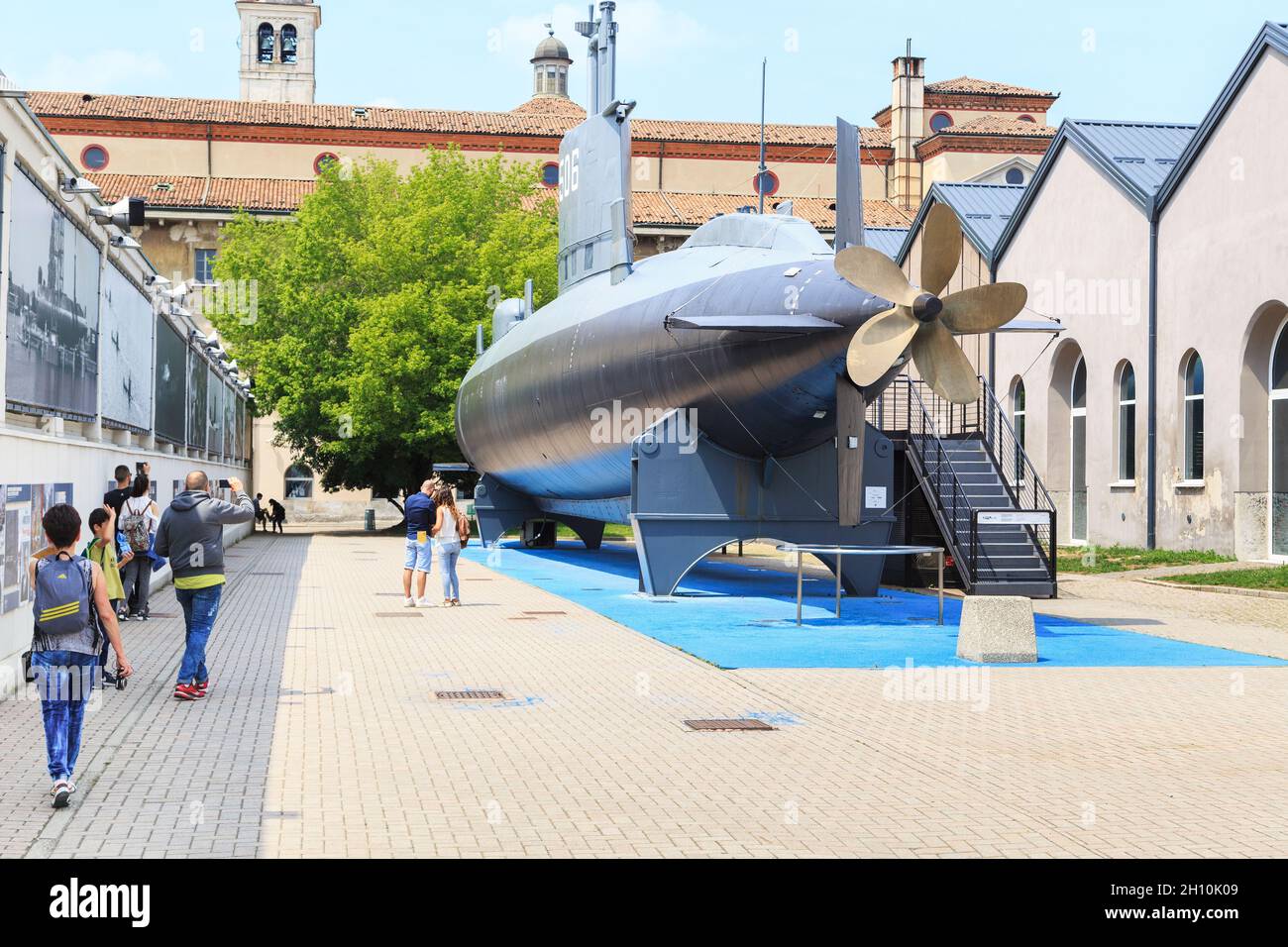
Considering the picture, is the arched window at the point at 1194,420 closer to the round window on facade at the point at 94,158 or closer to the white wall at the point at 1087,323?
the white wall at the point at 1087,323

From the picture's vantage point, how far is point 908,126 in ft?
233

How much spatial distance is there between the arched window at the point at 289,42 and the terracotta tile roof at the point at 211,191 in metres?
31.2

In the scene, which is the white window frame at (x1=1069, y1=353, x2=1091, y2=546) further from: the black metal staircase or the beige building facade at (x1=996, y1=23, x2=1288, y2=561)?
the black metal staircase

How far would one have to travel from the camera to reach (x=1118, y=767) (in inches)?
359

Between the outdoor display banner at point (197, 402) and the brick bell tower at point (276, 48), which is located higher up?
the brick bell tower at point (276, 48)

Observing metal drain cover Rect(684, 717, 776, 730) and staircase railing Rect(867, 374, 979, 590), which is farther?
staircase railing Rect(867, 374, 979, 590)

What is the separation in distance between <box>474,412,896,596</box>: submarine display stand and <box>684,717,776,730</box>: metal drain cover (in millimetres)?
9364

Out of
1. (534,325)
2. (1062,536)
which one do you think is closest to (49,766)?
(534,325)

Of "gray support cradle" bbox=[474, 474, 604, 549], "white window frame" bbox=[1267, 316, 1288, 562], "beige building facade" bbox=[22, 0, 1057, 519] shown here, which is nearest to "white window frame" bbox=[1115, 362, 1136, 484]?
"white window frame" bbox=[1267, 316, 1288, 562]

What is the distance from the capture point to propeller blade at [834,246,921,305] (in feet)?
51.6

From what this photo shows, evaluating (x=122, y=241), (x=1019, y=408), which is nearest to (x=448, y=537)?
(x=122, y=241)

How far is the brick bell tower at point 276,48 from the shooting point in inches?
3713

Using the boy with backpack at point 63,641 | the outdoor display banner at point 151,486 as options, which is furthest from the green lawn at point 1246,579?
the boy with backpack at point 63,641

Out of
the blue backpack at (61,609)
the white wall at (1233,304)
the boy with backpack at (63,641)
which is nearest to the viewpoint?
the boy with backpack at (63,641)
